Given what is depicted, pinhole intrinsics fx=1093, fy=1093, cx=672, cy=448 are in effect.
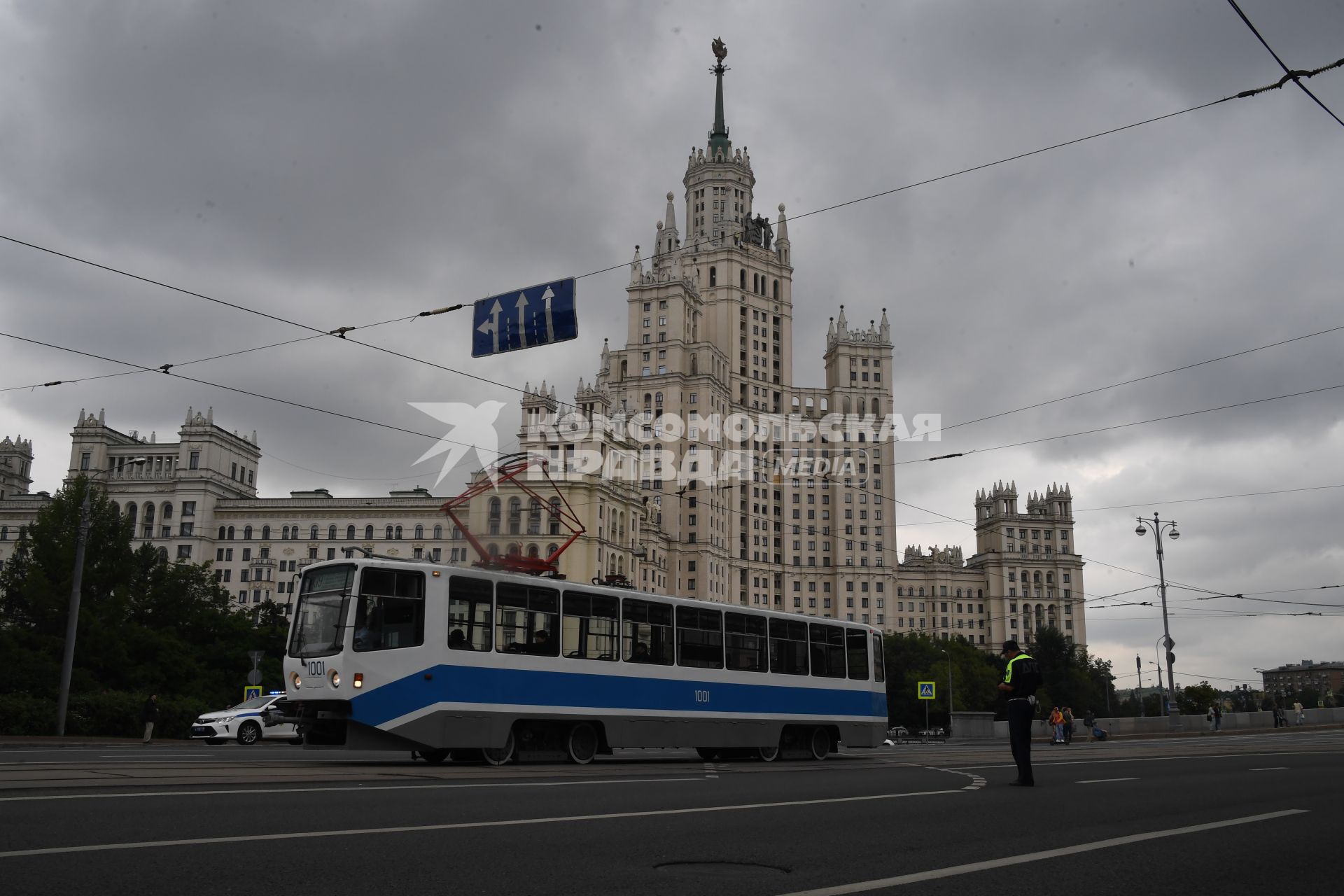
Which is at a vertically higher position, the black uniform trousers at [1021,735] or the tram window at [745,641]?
the tram window at [745,641]

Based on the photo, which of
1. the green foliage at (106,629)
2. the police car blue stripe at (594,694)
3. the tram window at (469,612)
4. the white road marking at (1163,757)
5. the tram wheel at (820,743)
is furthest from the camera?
the green foliage at (106,629)

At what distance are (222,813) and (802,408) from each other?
14390cm

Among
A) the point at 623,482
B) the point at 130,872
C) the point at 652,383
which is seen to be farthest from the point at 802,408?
the point at 130,872

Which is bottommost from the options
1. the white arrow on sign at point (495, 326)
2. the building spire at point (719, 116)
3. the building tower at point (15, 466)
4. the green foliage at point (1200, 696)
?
the green foliage at point (1200, 696)

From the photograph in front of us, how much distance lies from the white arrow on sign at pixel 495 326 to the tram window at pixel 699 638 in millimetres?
6346

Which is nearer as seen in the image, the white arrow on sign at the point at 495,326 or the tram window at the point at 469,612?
the tram window at the point at 469,612

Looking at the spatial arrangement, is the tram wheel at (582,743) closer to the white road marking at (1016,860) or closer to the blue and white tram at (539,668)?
the blue and white tram at (539,668)

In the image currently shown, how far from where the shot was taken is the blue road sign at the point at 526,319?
21.0 meters

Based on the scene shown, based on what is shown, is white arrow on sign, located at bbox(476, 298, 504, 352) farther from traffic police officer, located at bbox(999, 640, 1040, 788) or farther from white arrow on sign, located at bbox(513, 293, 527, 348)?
traffic police officer, located at bbox(999, 640, 1040, 788)

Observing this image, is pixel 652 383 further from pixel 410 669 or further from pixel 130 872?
pixel 130 872

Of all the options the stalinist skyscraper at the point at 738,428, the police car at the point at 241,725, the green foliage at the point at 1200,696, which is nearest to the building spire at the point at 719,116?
the stalinist skyscraper at the point at 738,428

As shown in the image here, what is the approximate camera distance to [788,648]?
23.5 m

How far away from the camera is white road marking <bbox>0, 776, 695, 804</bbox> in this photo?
9.27 meters

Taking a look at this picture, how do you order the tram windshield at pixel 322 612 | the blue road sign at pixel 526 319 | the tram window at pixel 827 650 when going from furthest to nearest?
the tram window at pixel 827 650, the blue road sign at pixel 526 319, the tram windshield at pixel 322 612
